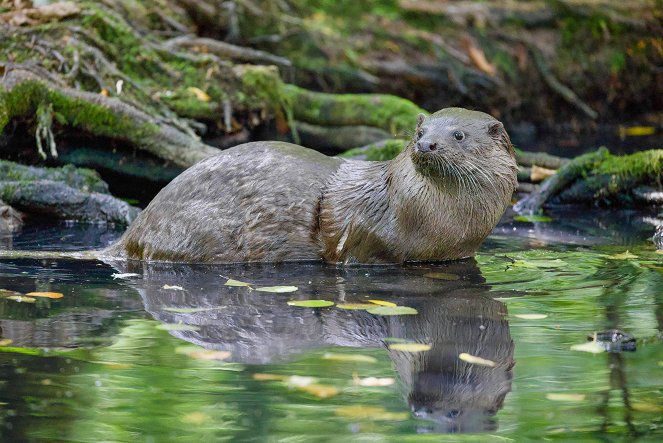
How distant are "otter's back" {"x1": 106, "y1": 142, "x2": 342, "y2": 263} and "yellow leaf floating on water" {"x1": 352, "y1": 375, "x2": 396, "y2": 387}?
3030mm

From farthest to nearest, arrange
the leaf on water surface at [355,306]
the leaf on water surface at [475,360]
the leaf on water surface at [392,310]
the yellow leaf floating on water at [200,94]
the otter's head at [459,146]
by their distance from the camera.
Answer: the yellow leaf floating on water at [200,94] < the otter's head at [459,146] < the leaf on water surface at [355,306] < the leaf on water surface at [392,310] < the leaf on water surface at [475,360]

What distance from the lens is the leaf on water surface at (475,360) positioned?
455 centimetres

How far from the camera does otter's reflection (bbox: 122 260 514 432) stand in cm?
417

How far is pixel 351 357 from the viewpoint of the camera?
467cm

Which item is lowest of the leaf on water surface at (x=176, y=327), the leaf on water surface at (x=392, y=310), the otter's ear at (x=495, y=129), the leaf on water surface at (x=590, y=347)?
the leaf on water surface at (x=176, y=327)

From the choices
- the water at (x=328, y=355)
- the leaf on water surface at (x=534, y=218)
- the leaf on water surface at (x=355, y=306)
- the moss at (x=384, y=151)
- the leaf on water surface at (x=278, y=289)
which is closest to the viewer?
the water at (x=328, y=355)

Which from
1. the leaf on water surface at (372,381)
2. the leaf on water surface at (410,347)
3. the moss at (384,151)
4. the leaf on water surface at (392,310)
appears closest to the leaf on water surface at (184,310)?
the leaf on water surface at (392,310)

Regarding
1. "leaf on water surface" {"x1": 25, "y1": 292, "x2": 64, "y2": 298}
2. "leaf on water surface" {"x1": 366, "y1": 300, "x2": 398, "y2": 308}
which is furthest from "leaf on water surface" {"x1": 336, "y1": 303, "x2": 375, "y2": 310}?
"leaf on water surface" {"x1": 25, "y1": 292, "x2": 64, "y2": 298}

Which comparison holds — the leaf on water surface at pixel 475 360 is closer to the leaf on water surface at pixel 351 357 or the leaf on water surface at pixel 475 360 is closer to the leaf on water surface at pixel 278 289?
the leaf on water surface at pixel 351 357

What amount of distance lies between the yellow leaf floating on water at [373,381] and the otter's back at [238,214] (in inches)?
119

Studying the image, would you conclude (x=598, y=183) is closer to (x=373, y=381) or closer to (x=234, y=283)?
(x=234, y=283)

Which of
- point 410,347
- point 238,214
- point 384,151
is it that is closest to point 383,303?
point 410,347

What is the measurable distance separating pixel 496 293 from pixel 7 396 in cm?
305

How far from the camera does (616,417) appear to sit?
152 inches
